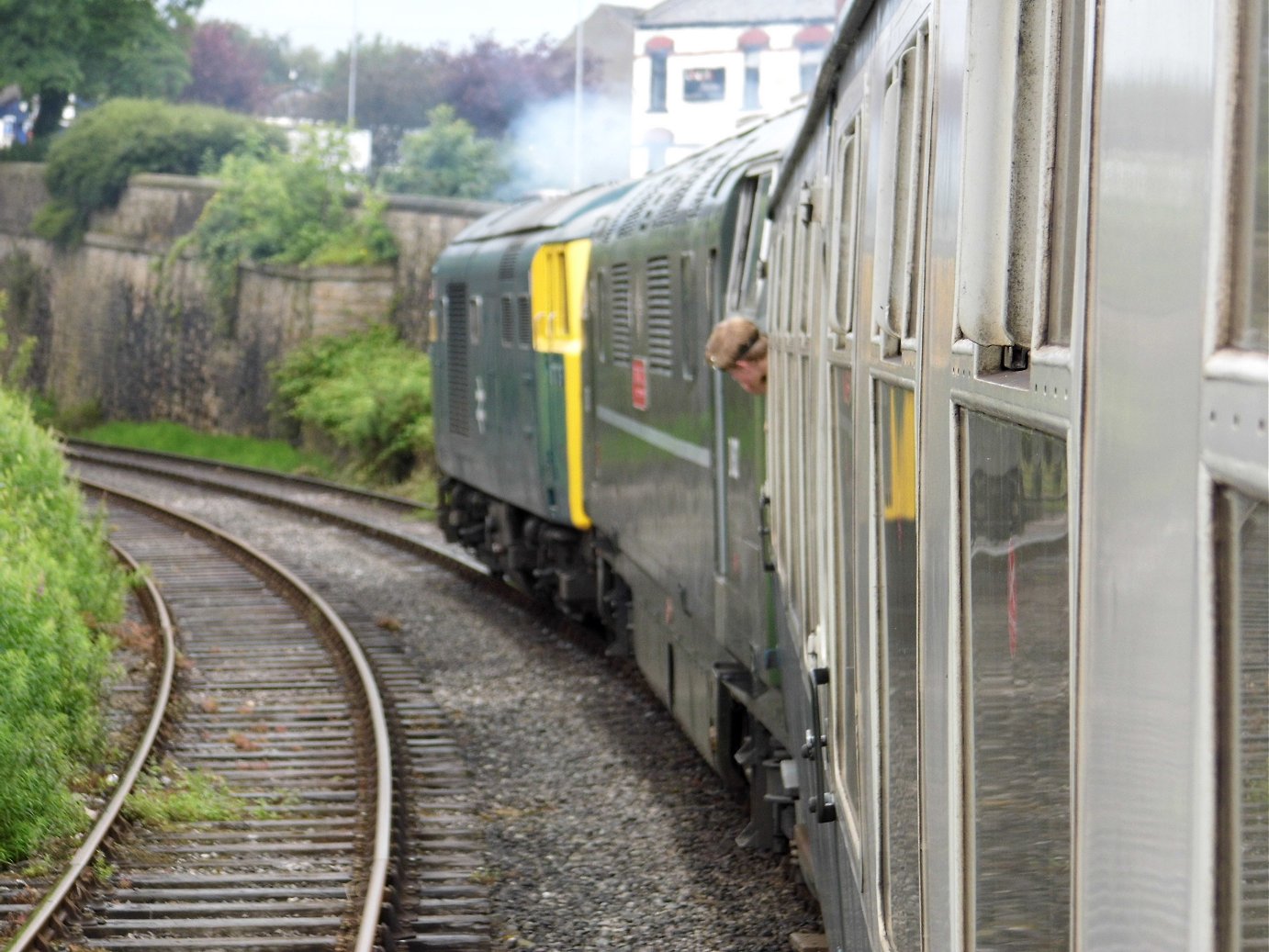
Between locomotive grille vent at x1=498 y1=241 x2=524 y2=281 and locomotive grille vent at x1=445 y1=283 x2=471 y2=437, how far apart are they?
1796mm

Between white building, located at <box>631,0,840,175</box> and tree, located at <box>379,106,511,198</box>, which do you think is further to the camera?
white building, located at <box>631,0,840,175</box>

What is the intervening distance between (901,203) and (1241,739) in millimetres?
1693

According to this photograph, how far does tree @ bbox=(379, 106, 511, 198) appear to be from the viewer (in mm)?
40625

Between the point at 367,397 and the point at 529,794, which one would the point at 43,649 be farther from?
the point at 367,397

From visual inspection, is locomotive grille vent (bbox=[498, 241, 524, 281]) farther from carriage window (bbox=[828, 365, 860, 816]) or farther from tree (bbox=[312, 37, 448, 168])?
tree (bbox=[312, 37, 448, 168])

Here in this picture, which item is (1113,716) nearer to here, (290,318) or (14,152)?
(290,318)

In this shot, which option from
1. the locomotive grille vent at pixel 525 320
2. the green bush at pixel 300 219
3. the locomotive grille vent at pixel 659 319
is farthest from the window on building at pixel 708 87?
the locomotive grille vent at pixel 659 319

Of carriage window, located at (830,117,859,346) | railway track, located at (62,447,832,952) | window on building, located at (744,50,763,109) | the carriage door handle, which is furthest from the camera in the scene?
window on building, located at (744,50,763,109)

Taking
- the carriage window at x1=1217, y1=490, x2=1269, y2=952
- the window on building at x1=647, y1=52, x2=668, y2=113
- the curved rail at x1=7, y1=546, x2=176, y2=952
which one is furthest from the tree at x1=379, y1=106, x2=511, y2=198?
the carriage window at x1=1217, y1=490, x2=1269, y2=952

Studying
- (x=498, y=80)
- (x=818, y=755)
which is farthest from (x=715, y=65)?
(x=818, y=755)

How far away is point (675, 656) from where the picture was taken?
9461 mm

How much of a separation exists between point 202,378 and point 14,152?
47.3 ft

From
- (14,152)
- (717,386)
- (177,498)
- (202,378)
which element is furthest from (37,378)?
(717,386)

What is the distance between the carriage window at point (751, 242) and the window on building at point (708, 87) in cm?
3927
